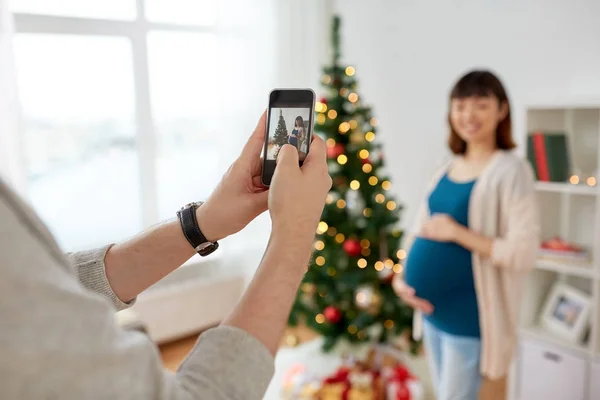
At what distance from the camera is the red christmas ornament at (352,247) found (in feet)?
8.84

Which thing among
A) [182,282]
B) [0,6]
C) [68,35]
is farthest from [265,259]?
[182,282]

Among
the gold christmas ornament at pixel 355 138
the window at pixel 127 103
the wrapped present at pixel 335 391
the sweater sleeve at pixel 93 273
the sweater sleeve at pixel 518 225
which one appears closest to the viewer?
the sweater sleeve at pixel 93 273

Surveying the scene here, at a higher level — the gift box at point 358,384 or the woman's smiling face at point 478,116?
the woman's smiling face at point 478,116

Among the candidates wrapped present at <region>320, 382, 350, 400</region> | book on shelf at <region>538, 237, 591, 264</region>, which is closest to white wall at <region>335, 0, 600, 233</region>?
book on shelf at <region>538, 237, 591, 264</region>

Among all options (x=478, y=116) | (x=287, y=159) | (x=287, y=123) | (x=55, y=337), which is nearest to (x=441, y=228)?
(x=478, y=116)

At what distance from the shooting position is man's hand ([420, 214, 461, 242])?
5.74 feet

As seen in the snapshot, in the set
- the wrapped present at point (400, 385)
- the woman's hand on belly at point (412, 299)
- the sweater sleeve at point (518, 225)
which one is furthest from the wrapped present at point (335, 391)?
the sweater sleeve at point (518, 225)

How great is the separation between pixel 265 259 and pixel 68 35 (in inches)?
99.6

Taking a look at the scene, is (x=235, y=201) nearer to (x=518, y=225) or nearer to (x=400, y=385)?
(x=518, y=225)

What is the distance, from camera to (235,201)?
90 centimetres

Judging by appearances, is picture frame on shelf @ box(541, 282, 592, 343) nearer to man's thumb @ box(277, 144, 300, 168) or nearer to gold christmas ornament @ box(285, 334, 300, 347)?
gold christmas ornament @ box(285, 334, 300, 347)

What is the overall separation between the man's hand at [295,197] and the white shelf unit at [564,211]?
1.92 m

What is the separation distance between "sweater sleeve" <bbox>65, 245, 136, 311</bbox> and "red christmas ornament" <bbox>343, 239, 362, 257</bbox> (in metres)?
1.92

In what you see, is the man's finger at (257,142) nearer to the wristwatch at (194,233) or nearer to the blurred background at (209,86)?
the wristwatch at (194,233)
